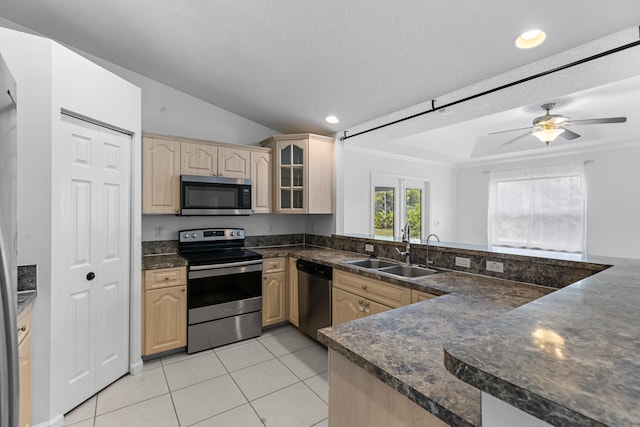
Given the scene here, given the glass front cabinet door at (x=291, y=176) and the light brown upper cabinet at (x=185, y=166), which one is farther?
the glass front cabinet door at (x=291, y=176)

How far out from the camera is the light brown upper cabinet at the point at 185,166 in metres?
2.84

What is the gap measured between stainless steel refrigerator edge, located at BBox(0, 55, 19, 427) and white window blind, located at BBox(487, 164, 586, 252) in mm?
A: 6136

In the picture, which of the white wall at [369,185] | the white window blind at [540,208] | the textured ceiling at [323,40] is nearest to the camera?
the textured ceiling at [323,40]

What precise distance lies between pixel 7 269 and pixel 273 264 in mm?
2586

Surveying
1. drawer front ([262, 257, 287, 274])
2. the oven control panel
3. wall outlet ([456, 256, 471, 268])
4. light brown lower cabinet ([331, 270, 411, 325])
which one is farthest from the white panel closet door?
wall outlet ([456, 256, 471, 268])

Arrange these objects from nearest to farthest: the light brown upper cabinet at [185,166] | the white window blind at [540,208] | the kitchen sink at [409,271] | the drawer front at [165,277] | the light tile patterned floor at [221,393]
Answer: the light tile patterned floor at [221,393] → the kitchen sink at [409,271] → the drawer front at [165,277] → the light brown upper cabinet at [185,166] → the white window blind at [540,208]

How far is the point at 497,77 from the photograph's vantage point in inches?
83.9

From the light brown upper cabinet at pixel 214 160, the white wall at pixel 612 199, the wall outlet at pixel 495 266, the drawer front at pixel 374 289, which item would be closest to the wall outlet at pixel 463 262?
the wall outlet at pixel 495 266

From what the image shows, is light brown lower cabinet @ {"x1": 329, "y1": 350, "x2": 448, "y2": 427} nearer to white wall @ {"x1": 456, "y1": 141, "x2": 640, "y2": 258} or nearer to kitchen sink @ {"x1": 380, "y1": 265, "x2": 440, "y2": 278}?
kitchen sink @ {"x1": 380, "y1": 265, "x2": 440, "y2": 278}

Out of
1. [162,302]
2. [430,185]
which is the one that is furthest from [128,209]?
[430,185]

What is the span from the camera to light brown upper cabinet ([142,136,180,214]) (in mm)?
2814

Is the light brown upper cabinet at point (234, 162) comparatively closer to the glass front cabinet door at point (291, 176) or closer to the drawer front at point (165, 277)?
the glass front cabinet door at point (291, 176)

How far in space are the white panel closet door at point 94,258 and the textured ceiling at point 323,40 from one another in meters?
0.96

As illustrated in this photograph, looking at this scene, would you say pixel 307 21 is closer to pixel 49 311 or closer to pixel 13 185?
pixel 13 185
